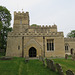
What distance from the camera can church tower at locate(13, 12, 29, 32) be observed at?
37.1 m

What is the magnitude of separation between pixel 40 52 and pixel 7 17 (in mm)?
14356

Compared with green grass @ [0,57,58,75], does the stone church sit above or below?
above

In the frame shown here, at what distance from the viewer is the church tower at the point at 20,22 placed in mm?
37125

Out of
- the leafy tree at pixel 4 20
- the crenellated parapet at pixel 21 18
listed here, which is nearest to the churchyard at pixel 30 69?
the leafy tree at pixel 4 20


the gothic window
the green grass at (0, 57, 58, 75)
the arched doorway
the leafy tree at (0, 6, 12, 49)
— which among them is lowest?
the green grass at (0, 57, 58, 75)

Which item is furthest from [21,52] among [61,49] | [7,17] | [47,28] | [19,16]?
[19,16]

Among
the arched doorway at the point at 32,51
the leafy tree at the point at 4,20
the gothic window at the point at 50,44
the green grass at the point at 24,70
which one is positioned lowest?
the green grass at the point at 24,70

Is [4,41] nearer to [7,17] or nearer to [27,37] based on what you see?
[7,17]

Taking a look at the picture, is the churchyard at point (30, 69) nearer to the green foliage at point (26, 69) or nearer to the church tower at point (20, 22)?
the green foliage at point (26, 69)

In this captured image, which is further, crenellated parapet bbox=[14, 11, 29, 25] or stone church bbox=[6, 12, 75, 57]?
crenellated parapet bbox=[14, 11, 29, 25]

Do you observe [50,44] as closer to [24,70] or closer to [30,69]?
[30,69]

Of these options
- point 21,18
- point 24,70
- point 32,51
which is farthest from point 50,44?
point 21,18

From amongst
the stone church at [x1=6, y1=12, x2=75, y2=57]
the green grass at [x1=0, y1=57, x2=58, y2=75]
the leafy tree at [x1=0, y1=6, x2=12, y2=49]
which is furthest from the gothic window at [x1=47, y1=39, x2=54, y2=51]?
the leafy tree at [x1=0, y1=6, x2=12, y2=49]

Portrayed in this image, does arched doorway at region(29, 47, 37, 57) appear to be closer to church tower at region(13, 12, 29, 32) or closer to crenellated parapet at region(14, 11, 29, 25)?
church tower at region(13, 12, 29, 32)
